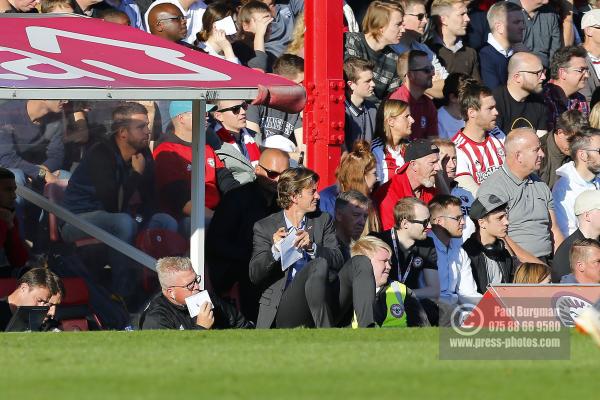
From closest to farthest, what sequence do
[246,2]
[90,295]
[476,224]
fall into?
1. [90,295]
2. [476,224]
3. [246,2]

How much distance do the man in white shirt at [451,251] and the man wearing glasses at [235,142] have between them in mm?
1664

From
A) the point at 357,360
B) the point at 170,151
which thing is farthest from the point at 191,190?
the point at 357,360

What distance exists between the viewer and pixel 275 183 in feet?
39.3

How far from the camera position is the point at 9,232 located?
11469 mm

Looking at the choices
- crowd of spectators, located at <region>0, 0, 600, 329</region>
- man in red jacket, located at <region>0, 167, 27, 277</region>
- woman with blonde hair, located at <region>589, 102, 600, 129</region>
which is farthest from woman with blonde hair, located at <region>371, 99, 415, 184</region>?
man in red jacket, located at <region>0, 167, 27, 277</region>

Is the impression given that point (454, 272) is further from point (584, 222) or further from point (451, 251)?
point (584, 222)

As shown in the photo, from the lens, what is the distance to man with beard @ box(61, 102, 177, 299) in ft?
38.8

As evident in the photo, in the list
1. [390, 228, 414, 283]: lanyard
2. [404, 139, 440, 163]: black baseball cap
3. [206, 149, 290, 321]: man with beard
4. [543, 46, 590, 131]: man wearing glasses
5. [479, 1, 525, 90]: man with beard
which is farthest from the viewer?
[479, 1, 525, 90]: man with beard

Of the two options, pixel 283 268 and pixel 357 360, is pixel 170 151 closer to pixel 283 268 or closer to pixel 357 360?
pixel 283 268

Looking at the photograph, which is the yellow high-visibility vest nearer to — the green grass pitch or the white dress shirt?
the white dress shirt

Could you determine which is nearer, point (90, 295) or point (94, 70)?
point (94, 70)

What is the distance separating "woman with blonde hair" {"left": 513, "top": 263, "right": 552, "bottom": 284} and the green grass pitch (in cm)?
291

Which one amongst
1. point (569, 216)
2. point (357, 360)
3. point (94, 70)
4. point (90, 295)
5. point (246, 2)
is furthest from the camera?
point (246, 2)

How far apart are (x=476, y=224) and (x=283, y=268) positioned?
2.50 meters
